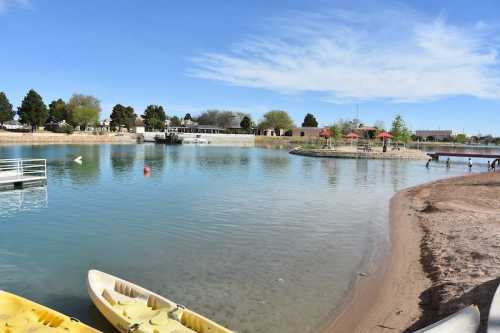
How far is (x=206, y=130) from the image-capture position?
150 meters

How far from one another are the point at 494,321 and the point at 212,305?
5479mm

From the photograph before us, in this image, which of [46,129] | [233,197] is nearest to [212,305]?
[233,197]

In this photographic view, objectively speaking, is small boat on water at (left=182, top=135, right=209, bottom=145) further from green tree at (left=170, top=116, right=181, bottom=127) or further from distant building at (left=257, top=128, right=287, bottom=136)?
green tree at (left=170, top=116, right=181, bottom=127)

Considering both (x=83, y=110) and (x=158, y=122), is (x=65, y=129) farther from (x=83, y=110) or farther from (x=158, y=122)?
(x=158, y=122)

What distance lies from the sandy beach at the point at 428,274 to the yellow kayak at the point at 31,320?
4.86 meters

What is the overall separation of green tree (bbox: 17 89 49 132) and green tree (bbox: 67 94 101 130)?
1122cm

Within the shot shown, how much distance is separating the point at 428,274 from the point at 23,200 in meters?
20.4

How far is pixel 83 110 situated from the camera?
119 meters

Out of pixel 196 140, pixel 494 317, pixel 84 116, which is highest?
pixel 84 116

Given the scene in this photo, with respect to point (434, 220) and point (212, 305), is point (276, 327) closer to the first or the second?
point (212, 305)

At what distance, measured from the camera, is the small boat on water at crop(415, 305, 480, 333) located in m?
6.17

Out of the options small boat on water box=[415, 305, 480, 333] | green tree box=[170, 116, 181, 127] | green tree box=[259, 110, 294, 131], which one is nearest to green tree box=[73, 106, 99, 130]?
green tree box=[170, 116, 181, 127]

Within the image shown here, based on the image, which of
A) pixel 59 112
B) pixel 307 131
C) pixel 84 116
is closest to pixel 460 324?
pixel 84 116

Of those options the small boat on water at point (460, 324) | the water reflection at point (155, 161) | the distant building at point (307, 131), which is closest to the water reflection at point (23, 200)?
the water reflection at point (155, 161)
